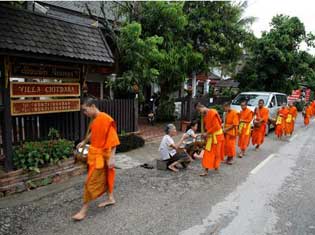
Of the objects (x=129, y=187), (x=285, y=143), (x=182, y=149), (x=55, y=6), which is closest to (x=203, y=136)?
(x=182, y=149)

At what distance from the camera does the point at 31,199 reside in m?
4.64

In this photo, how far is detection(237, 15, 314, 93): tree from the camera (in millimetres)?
16562

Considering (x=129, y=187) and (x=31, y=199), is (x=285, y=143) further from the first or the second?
(x=31, y=199)

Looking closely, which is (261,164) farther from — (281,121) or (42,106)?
(42,106)

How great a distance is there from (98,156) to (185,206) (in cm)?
161

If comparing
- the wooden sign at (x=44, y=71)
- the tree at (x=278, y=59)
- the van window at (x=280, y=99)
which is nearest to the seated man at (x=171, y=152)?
the wooden sign at (x=44, y=71)

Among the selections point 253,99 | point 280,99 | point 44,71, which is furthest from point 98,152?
point 280,99

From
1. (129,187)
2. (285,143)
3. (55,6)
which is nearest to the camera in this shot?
(129,187)

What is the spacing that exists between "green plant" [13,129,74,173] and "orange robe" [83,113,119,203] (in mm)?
1552

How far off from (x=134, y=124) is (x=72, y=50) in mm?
3580

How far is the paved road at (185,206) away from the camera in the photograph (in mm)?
3773

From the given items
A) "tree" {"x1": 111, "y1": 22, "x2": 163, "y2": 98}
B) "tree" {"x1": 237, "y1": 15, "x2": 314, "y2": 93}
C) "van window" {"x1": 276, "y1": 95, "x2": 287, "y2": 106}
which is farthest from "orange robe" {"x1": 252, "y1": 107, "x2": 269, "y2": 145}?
"tree" {"x1": 237, "y1": 15, "x2": 314, "y2": 93}

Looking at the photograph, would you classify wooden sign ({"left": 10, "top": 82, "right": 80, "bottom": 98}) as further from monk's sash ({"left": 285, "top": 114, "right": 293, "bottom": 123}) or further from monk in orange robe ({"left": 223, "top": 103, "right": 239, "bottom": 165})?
monk's sash ({"left": 285, "top": 114, "right": 293, "bottom": 123})

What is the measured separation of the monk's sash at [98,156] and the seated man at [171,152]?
7.93 feet
